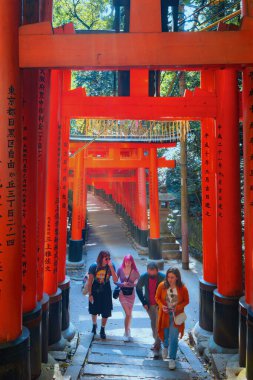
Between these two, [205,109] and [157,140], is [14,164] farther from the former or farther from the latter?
[157,140]

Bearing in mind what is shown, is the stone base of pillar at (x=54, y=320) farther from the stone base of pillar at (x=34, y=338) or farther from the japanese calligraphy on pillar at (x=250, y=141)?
the japanese calligraphy on pillar at (x=250, y=141)

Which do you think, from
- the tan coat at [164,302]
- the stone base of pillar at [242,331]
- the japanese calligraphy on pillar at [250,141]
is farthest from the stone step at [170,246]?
the japanese calligraphy on pillar at [250,141]

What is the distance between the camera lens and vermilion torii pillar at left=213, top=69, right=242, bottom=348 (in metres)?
4.03

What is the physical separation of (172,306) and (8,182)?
2116mm

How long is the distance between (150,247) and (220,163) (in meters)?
7.38

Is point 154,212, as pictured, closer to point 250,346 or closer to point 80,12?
point 250,346

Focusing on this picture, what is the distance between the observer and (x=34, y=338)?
10.4ft

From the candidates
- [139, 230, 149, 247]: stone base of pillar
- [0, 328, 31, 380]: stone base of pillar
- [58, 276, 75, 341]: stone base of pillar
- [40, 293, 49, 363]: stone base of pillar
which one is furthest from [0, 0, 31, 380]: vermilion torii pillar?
[139, 230, 149, 247]: stone base of pillar

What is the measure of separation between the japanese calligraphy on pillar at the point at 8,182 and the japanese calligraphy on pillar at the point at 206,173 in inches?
124

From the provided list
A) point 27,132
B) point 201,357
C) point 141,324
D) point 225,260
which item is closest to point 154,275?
point 225,260

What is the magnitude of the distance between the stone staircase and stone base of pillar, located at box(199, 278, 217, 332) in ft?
23.9

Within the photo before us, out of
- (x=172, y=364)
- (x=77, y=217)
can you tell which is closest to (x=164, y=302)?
(x=172, y=364)

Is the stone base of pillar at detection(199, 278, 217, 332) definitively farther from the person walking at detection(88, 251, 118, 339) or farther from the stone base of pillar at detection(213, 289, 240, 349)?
the person walking at detection(88, 251, 118, 339)

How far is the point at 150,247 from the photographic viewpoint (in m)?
11.3
